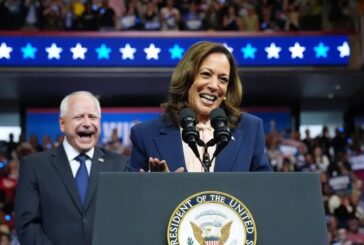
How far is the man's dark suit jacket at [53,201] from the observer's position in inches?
137

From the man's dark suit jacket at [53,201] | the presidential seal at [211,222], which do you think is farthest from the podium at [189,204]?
the man's dark suit jacket at [53,201]

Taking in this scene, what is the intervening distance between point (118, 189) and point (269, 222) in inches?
14.5

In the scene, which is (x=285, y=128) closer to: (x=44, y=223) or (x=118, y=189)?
(x=44, y=223)

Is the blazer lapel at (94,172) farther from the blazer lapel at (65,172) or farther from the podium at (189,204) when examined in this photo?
the podium at (189,204)

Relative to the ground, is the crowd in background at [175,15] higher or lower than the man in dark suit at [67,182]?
higher

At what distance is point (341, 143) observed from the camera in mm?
13938

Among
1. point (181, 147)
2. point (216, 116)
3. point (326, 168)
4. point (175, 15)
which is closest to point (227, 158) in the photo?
point (181, 147)

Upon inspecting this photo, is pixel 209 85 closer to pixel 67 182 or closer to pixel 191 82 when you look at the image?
pixel 191 82

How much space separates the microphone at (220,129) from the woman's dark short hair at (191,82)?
1.00 feet

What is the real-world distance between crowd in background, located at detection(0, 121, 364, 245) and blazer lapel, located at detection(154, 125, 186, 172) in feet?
21.8

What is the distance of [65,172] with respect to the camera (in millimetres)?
3643

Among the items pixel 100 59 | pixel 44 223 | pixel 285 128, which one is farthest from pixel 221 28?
pixel 44 223

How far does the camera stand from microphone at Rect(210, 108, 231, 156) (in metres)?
2.27

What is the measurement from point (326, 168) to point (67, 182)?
889cm
